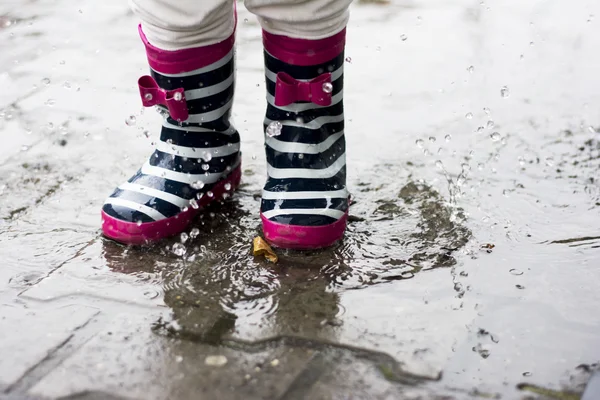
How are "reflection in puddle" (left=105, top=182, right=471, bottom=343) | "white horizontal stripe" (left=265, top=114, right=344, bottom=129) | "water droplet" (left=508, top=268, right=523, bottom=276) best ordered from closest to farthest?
"reflection in puddle" (left=105, top=182, right=471, bottom=343) → "water droplet" (left=508, top=268, right=523, bottom=276) → "white horizontal stripe" (left=265, top=114, right=344, bottom=129)

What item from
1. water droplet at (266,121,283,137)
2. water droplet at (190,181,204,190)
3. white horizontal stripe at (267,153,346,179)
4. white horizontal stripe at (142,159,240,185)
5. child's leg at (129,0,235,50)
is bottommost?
water droplet at (190,181,204,190)

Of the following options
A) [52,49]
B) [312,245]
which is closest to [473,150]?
[312,245]

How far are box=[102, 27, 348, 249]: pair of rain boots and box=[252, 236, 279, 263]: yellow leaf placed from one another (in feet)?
0.11

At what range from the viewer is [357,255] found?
168 centimetres

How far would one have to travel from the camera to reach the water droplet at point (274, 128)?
1794 mm

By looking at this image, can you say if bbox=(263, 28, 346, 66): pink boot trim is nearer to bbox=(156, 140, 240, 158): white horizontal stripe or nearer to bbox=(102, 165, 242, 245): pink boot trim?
bbox=(156, 140, 240, 158): white horizontal stripe

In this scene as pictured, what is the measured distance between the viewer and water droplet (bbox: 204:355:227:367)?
1.32 meters

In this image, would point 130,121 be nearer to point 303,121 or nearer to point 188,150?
point 188,150

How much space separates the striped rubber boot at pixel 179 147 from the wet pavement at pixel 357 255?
0.06 metres

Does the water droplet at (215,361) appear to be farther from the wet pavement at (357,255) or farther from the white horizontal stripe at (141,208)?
the white horizontal stripe at (141,208)

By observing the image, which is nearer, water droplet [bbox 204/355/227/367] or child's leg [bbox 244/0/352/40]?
water droplet [bbox 204/355/227/367]

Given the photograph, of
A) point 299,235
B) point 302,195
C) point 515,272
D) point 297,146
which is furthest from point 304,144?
point 515,272

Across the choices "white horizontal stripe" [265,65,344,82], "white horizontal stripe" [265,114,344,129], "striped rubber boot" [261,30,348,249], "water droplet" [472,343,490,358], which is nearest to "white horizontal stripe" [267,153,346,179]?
"striped rubber boot" [261,30,348,249]

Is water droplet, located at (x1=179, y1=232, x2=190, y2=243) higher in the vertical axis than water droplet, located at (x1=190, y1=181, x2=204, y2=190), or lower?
lower
